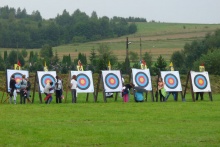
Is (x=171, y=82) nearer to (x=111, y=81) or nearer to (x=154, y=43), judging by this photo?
(x=111, y=81)

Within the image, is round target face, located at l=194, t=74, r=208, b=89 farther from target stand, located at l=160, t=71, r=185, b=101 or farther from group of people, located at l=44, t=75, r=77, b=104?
group of people, located at l=44, t=75, r=77, b=104

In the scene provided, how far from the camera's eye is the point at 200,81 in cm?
4722

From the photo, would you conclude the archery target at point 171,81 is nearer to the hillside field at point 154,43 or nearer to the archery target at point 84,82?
the archery target at point 84,82

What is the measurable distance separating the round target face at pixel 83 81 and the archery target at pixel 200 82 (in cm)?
722

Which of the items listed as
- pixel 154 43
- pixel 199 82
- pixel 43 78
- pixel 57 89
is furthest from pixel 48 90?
pixel 154 43

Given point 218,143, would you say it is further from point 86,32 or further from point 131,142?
point 86,32

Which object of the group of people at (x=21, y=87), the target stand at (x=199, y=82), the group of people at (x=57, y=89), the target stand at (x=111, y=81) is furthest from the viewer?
the target stand at (x=199, y=82)

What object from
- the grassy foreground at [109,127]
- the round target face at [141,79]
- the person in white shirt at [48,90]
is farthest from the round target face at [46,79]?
the grassy foreground at [109,127]

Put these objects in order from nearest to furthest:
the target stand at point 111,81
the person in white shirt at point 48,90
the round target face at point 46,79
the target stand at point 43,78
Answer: the person in white shirt at point 48,90 < the target stand at point 43,78 < the round target face at point 46,79 < the target stand at point 111,81

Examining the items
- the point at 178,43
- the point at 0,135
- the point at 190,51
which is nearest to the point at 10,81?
the point at 0,135

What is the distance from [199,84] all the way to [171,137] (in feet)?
85.0

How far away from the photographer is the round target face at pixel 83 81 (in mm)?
44875

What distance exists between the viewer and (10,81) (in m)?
40.6

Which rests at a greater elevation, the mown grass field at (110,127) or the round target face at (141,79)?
the round target face at (141,79)
